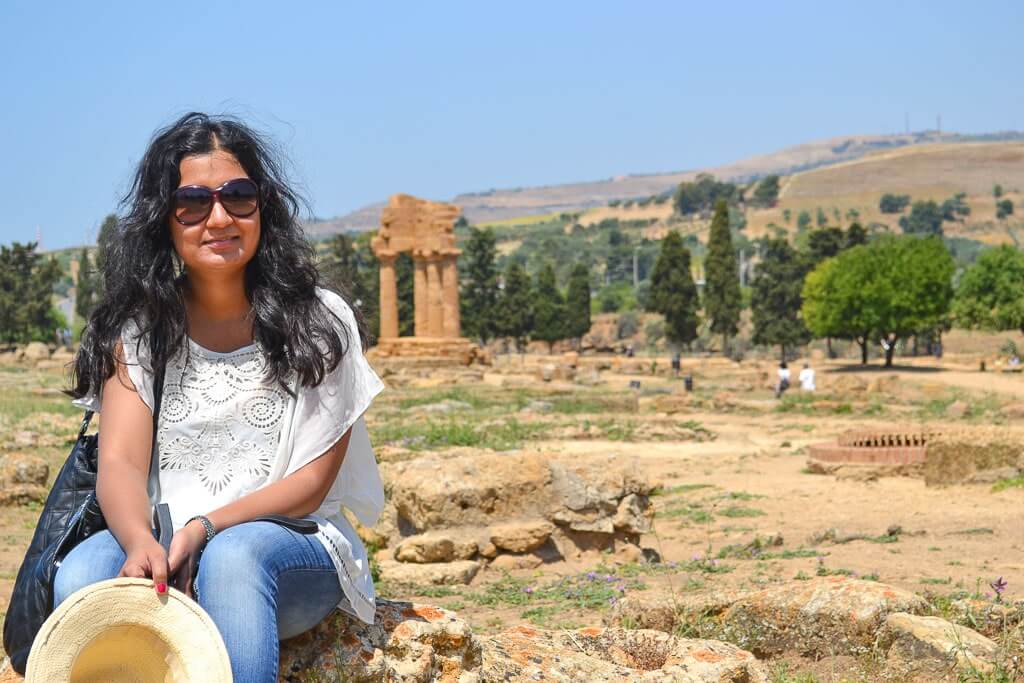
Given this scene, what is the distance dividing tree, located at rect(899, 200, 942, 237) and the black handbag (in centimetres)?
13647

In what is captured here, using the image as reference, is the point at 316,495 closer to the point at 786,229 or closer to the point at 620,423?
the point at 620,423

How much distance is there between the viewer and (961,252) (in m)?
121

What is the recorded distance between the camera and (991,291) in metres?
51.8

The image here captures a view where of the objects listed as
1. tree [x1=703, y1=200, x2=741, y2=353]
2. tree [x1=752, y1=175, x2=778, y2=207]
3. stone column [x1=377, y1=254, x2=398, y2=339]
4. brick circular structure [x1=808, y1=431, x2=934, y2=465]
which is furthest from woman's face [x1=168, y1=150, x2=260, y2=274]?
tree [x1=752, y1=175, x2=778, y2=207]

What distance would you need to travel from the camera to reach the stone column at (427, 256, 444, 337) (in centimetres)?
4506

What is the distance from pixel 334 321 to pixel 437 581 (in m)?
5.30

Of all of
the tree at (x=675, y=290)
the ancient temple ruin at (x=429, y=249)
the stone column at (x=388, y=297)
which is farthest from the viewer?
the tree at (x=675, y=290)

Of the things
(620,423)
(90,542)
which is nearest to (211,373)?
(90,542)

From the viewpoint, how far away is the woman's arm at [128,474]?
314 centimetres

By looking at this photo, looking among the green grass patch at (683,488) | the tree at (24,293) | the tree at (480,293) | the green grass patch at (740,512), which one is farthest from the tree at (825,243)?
the green grass patch at (740,512)

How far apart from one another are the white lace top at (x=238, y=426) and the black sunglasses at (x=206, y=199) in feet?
1.25

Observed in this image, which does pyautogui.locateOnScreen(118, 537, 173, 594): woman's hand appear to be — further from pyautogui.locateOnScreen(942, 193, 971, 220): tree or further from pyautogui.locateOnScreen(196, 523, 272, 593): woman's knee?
pyautogui.locateOnScreen(942, 193, 971, 220): tree

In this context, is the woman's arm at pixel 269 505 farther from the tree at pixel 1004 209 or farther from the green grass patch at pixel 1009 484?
the tree at pixel 1004 209

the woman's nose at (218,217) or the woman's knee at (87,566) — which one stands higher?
the woman's nose at (218,217)
